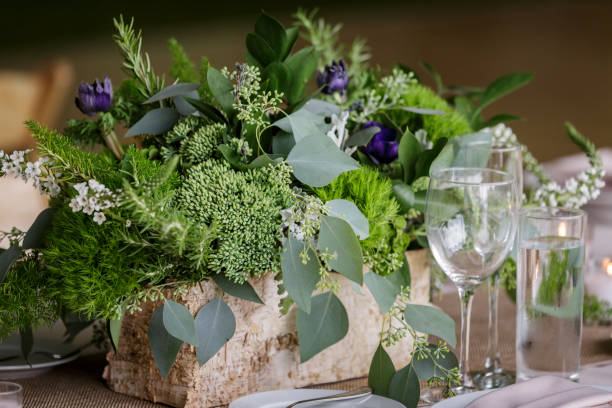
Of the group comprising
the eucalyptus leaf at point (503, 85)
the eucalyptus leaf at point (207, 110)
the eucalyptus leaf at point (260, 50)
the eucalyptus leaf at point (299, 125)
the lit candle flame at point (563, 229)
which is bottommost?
the lit candle flame at point (563, 229)

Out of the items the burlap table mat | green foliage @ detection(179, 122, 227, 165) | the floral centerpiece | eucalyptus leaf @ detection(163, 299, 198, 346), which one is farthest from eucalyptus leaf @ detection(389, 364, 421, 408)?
green foliage @ detection(179, 122, 227, 165)

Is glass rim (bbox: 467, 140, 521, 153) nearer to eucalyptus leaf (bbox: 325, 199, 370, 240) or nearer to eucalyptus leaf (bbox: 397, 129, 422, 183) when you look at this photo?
eucalyptus leaf (bbox: 397, 129, 422, 183)

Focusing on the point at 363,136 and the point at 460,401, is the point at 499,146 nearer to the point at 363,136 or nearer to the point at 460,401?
the point at 363,136

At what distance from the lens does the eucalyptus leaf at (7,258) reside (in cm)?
80

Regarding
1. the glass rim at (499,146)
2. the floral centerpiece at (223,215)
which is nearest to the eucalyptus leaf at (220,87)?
the floral centerpiece at (223,215)

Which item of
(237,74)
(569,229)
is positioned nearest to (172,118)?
(237,74)

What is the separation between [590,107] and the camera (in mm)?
5219

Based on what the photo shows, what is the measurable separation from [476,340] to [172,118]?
1.69ft

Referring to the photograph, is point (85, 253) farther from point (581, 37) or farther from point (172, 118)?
point (581, 37)

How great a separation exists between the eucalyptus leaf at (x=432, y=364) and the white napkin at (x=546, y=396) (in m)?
0.11

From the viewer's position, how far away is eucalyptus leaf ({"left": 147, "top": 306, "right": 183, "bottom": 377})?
753 millimetres

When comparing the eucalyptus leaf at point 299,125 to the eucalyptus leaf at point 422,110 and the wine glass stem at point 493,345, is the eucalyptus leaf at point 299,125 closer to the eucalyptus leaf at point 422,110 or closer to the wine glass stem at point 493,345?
the eucalyptus leaf at point 422,110

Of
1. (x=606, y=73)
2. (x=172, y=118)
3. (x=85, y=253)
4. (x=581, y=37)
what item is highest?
(x=581, y=37)

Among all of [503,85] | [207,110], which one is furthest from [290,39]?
[503,85]
